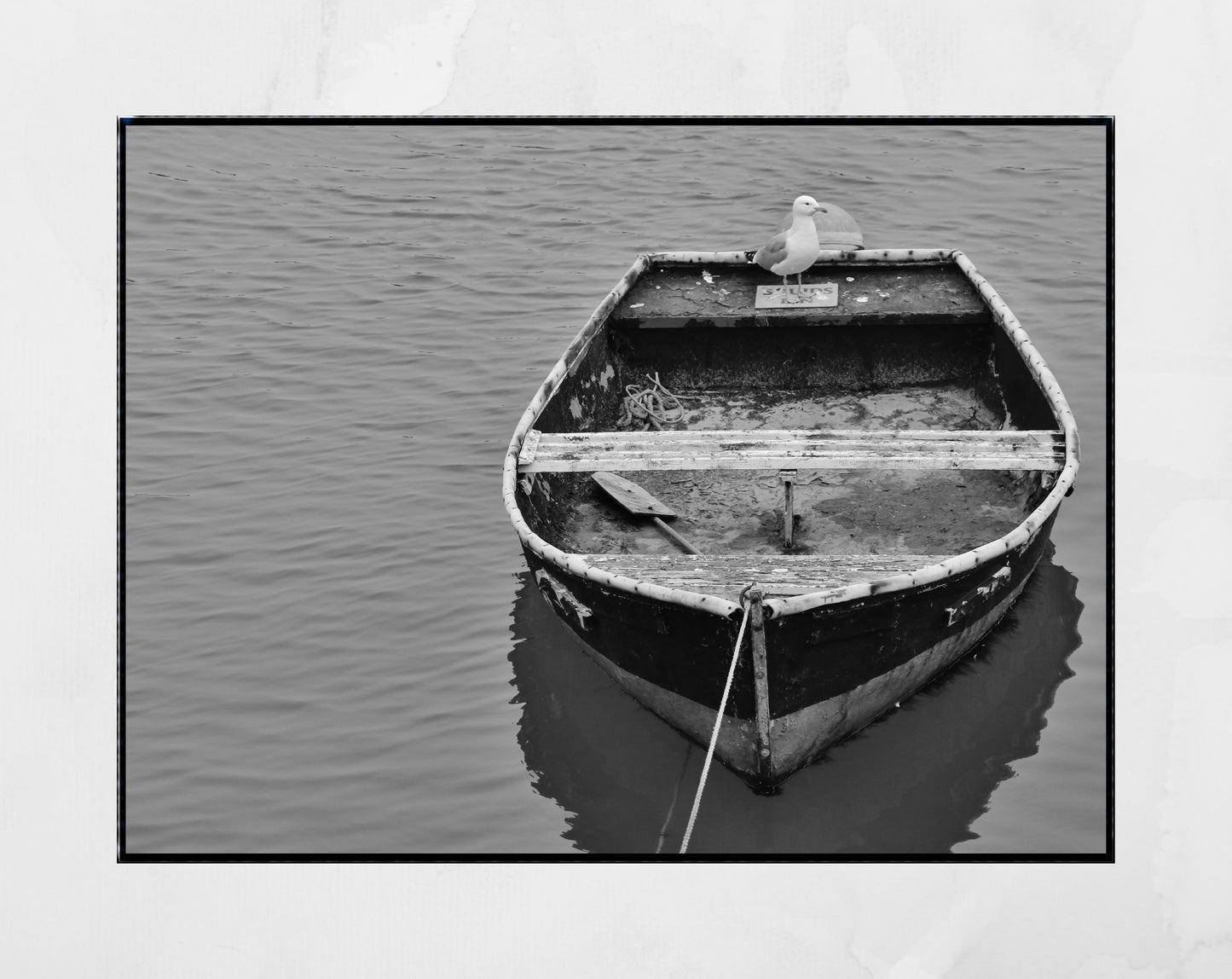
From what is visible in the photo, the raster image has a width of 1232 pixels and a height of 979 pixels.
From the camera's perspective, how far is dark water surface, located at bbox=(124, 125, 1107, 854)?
16.3ft

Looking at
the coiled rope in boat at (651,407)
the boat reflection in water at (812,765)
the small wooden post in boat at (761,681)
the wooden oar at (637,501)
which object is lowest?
the boat reflection in water at (812,765)

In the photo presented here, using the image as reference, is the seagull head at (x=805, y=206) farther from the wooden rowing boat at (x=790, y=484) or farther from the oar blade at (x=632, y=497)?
the oar blade at (x=632, y=497)

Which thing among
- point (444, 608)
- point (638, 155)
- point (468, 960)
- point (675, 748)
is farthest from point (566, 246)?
point (468, 960)

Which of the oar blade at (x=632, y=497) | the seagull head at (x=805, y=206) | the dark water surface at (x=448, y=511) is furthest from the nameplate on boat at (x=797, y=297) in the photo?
the oar blade at (x=632, y=497)

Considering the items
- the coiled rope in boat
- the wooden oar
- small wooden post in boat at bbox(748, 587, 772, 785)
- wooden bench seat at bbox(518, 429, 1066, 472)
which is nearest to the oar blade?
the wooden oar

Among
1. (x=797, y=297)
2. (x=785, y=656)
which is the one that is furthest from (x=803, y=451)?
(x=797, y=297)

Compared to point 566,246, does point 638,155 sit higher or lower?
higher

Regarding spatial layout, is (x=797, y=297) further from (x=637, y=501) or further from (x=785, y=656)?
(x=785, y=656)

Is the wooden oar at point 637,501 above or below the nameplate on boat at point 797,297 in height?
below

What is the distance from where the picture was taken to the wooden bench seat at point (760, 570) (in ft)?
15.0

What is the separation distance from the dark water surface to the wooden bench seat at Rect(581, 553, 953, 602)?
2.22ft
